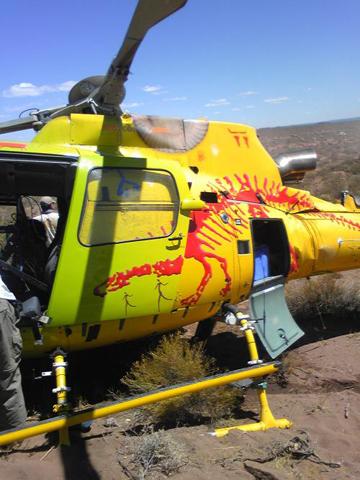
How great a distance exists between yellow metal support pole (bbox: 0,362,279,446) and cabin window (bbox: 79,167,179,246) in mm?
1373

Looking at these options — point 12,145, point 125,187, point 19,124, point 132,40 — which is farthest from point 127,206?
point 19,124

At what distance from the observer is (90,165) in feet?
14.3

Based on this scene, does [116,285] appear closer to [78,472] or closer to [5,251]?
[78,472]

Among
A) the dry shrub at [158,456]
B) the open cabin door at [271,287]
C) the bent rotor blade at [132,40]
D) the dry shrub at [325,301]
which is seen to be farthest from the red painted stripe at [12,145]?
the dry shrub at [325,301]

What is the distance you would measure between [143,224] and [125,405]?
1619mm

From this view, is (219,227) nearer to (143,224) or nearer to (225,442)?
(143,224)

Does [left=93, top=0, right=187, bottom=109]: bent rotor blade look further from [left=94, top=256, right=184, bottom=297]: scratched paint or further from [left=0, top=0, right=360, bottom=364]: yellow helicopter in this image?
[left=94, top=256, right=184, bottom=297]: scratched paint

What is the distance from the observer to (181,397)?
4.68 metres

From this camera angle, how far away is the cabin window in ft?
14.1

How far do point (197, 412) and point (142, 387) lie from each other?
597 mm

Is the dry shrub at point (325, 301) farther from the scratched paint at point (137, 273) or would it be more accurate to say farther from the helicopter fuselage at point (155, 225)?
the scratched paint at point (137, 273)

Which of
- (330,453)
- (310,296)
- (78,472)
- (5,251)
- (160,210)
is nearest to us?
(78,472)

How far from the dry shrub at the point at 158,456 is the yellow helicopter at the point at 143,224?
1153mm

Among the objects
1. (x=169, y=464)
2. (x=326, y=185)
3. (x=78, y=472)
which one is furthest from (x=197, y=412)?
(x=326, y=185)
